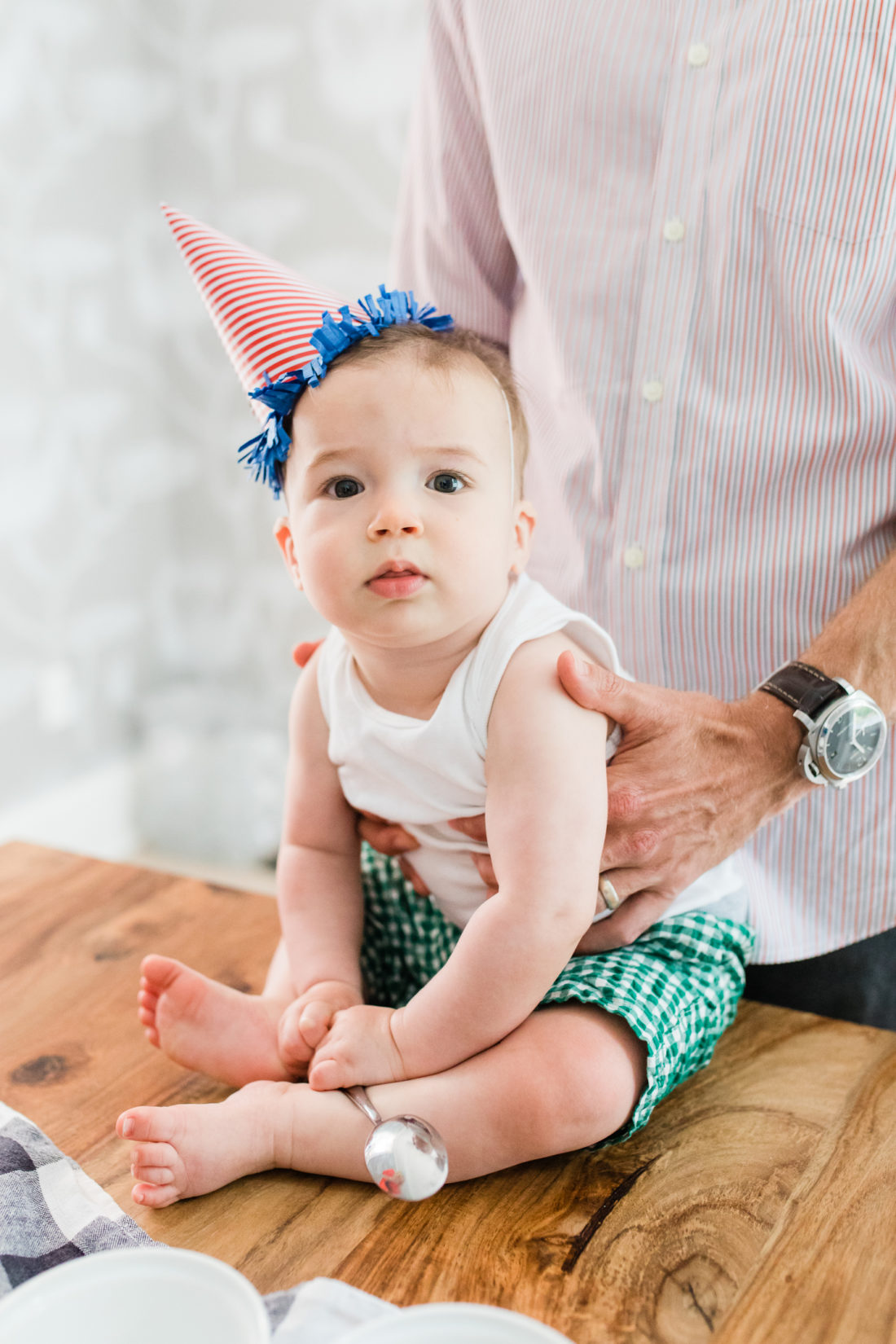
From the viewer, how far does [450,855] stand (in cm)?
90

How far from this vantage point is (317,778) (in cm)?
96

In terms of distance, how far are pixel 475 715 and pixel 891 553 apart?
1.27ft

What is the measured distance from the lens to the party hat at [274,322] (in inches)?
31.7

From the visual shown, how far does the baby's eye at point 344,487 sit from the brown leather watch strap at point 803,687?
0.36 metres

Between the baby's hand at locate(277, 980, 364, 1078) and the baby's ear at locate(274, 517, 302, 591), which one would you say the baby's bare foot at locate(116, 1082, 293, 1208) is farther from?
the baby's ear at locate(274, 517, 302, 591)

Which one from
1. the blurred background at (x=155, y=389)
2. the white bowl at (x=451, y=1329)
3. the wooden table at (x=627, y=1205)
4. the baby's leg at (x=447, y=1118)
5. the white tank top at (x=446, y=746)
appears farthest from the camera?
the blurred background at (x=155, y=389)

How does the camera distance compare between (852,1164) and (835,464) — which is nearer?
(852,1164)

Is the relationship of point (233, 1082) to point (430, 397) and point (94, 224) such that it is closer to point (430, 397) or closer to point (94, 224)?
point (430, 397)

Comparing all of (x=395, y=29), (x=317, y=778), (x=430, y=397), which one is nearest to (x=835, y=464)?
(x=430, y=397)

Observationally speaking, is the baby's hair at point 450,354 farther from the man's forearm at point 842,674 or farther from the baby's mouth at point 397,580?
the man's forearm at point 842,674

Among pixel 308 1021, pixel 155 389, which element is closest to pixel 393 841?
pixel 308 1021

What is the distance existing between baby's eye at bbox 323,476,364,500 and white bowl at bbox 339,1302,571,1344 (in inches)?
19.8

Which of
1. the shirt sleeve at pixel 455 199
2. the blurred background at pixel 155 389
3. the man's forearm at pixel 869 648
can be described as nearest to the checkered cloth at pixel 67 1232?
the man's forearm at pixel 869 648

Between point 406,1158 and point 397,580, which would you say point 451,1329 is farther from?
point 397,580
